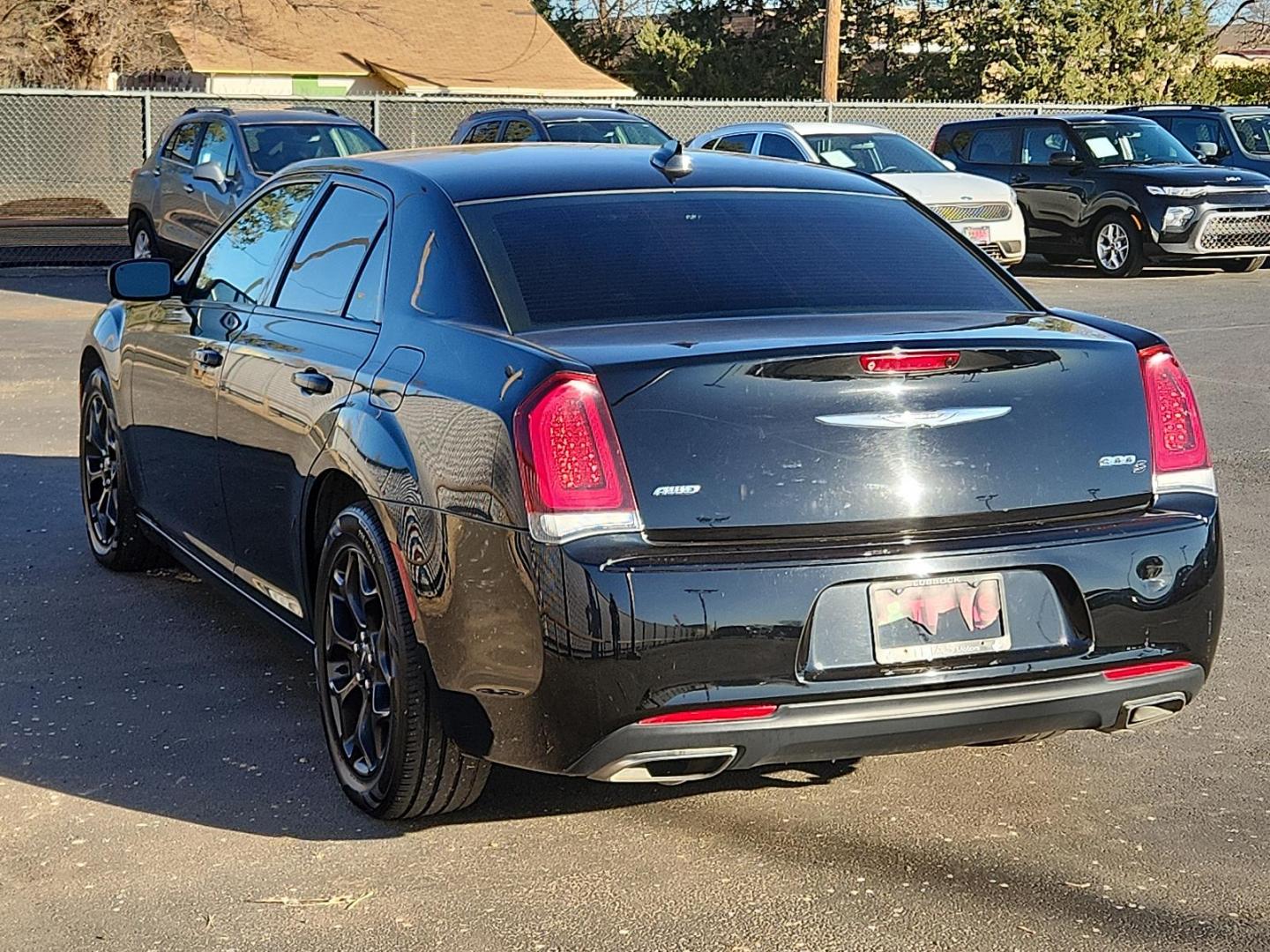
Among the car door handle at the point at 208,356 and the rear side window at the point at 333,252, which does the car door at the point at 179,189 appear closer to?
the car door handle at the point at 208,356

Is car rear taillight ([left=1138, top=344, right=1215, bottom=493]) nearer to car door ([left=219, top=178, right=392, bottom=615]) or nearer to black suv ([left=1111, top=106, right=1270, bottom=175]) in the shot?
car door ([left=219, top=178, right=392, bottom=615])

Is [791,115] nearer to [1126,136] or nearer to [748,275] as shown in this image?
[1126,136]

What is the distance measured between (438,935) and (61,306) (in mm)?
14400

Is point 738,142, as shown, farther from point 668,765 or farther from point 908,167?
point 668,765

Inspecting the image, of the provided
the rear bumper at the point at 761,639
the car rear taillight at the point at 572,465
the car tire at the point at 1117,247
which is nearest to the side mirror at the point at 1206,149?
the car tire at the point at 1117,247

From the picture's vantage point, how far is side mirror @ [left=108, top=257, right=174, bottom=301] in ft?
20.6

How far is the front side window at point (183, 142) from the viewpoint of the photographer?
1819 centimetres

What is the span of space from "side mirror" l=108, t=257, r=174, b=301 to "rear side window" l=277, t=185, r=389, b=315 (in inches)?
36.5

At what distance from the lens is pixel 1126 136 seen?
21.5 m

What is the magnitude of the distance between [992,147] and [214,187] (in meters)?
9.74

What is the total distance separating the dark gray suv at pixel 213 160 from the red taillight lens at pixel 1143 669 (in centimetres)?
1336

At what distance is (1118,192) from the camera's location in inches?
809

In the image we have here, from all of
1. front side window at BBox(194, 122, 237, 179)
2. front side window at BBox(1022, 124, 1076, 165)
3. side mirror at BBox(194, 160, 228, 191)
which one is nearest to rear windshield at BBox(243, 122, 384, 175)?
front side window at BBox(194, 122, 237, 179)

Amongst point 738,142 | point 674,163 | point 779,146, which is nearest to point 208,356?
point 674,163
